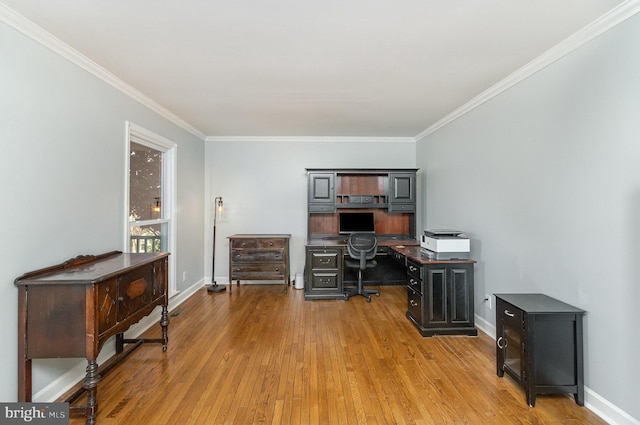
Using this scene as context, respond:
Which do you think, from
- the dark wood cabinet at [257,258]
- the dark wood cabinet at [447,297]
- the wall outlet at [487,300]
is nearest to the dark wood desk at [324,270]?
the dark wood cabinet at [257,258]

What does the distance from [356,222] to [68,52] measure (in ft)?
13.4

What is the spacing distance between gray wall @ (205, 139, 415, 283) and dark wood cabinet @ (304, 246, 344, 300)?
2.75 ft

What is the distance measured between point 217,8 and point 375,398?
284cm

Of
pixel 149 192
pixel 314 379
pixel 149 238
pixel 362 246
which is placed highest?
pixel 149 192

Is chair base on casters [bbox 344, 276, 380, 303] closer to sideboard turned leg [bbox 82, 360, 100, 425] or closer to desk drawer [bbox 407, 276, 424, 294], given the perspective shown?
desk drawer [bbox 407, 276, 424, 294]

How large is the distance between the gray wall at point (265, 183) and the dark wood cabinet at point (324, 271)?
2.75 feet

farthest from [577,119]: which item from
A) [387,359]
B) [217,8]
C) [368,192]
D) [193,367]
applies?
[193,367]

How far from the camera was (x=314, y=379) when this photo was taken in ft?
7.82

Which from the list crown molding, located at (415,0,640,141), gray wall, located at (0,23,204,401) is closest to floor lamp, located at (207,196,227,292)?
gray wall, located at (0,23,204,401)

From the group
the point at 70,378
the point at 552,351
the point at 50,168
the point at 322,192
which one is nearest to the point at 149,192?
the point at 50,168

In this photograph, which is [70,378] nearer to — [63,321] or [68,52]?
[63,321]

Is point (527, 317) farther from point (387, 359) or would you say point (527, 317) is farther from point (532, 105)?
point (532, 105)

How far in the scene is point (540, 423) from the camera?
1906 mm

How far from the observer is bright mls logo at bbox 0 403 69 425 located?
1.78 m
